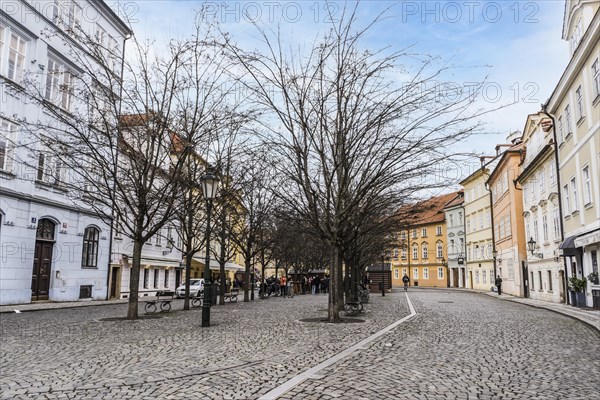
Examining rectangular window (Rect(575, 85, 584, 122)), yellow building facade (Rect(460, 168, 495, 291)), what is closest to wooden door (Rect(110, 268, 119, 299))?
rectangular window (Rect(575, 85, 584, 122))

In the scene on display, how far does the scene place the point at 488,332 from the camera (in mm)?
13281

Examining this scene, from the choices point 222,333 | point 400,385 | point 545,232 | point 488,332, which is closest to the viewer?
point 400,385

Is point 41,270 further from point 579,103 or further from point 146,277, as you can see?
point 579,103

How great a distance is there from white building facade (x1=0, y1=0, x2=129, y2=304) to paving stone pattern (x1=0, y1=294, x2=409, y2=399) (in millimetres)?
8618

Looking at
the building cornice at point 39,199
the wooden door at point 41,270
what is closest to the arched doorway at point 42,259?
the wooden door at point 41,270

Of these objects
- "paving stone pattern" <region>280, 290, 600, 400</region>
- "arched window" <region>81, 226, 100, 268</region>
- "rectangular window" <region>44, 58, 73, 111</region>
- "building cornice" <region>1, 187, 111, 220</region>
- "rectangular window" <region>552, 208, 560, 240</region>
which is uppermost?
"rectangular window" <region>44, 58, 73, 111</region>

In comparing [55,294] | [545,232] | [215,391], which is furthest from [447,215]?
[215,391]

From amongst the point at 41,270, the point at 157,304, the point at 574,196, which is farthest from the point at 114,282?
the point at 574,196

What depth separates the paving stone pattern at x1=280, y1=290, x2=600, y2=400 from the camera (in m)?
6.30

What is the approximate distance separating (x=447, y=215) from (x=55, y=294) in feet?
193

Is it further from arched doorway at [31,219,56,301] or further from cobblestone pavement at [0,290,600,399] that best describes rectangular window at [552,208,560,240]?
arched doorway at [31,219,56,301]

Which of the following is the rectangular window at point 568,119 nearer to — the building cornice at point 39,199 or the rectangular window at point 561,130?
the rectangular window at point 561,130

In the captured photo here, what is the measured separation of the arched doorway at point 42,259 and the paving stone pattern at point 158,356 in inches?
387

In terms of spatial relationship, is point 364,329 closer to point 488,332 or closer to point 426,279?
point 488,332
